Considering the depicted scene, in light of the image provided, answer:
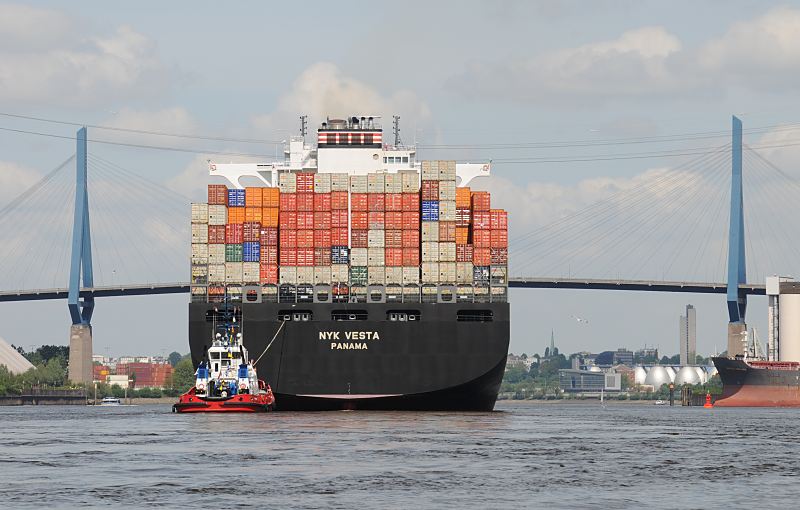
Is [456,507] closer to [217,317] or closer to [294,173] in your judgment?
[217,317]

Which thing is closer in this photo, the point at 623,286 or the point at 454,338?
the point at 454,338

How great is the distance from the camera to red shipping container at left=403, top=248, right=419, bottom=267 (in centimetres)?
8931

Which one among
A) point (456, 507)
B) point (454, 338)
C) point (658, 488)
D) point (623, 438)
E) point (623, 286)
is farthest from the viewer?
point (623, 286)

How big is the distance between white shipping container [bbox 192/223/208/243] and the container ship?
89mm

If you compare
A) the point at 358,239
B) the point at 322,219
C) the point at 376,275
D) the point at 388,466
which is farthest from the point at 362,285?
the point at 388,466

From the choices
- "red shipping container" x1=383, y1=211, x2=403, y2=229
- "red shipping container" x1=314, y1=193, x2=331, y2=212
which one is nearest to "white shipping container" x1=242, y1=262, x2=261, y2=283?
"red shipping container" x1=314, y1=193, x2=331, y2=212

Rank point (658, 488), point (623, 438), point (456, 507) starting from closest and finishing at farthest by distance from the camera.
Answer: point (456, 507) < point (658, 488) < point (623, 438)

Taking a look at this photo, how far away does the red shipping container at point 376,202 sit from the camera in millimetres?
90938

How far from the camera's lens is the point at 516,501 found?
1622 inches

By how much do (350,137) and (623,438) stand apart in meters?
37.3

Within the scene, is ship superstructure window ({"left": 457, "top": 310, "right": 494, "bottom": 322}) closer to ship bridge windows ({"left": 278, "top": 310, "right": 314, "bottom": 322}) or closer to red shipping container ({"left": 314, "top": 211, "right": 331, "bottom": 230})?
ship bridge windows ({"left": 278, "top": 310, "right": 314, "bottom": 322})

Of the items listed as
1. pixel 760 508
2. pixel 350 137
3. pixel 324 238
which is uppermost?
pixel 350 137

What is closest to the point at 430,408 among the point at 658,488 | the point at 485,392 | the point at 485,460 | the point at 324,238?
the point at 485,392

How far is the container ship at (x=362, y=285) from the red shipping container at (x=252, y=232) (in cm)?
9
